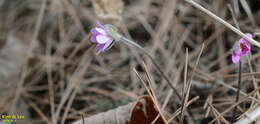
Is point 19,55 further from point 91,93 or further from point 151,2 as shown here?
point 151,2

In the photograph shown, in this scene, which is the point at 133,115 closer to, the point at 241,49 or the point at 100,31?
the point at 100,31

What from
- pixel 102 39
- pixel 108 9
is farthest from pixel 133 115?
pixel 108 9

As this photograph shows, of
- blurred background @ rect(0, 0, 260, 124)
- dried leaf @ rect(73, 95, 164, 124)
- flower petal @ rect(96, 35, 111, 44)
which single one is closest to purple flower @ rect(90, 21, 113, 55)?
flower petal @ rect(96, 35, 111, 44)

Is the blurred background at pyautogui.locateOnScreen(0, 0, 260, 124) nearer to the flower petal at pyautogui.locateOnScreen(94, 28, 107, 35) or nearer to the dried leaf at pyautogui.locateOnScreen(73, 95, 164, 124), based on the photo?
the dried leaf at pyautogui.locateOnScreen(73, 95, 164, 124)

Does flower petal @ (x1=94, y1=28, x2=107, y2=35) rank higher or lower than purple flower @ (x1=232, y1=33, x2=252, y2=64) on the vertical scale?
higher

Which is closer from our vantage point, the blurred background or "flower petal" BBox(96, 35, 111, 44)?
"flower petal" BBox(96, 35, 111, 44)

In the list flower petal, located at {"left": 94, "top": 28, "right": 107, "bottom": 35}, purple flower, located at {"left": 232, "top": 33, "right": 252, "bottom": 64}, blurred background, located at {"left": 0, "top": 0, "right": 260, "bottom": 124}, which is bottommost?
blurred background, located at {"left": 0, "top": 0, "right": 260, "bottom": 124}

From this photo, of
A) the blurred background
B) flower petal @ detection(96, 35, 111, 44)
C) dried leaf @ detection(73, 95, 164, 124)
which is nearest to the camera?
flower petal @ detection(96, 35, 111, 44)

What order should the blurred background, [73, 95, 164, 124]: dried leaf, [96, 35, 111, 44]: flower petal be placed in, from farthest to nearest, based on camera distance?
1. the blurred background
2. [73, 95, 164, 124]: dried leaf
3. [96, 35, 111, 44]: flower petal

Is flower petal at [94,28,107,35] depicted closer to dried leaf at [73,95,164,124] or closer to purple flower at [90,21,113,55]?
purple flower at [90,21,113,55]
